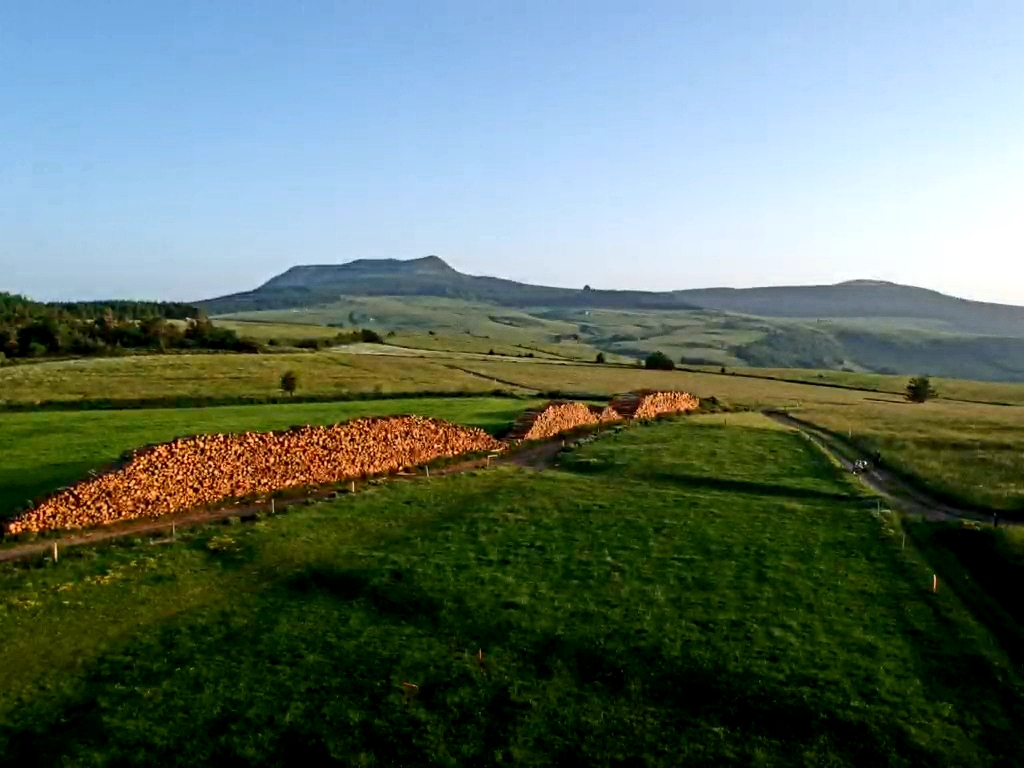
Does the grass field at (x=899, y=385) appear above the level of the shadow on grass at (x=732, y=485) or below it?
below

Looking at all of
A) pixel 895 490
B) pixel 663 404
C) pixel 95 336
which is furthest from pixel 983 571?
pixel 95 336

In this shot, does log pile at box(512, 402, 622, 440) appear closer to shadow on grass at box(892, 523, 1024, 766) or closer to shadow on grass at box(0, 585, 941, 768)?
shadow on grass at box(892, 523, 1024, 766)

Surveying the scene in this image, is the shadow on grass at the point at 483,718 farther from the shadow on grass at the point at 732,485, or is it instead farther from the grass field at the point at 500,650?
the shadow on grass at the point at 732,485

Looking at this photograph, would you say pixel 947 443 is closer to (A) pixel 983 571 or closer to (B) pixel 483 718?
(A) pixel 983 571

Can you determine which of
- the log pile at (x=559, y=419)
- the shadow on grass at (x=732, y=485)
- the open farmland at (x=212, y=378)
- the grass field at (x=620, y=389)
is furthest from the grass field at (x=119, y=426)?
the shadow on grass at (x=732, y=485)

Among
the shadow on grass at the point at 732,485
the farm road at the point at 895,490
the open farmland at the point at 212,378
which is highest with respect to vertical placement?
the open farmland at the point at 212,378

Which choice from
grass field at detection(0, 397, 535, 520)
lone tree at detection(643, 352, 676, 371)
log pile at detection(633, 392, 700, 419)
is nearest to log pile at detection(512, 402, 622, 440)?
grass field at detection(0, 397, 535, 520)

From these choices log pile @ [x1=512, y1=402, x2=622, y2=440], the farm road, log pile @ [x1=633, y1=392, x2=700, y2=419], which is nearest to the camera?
the farm road
